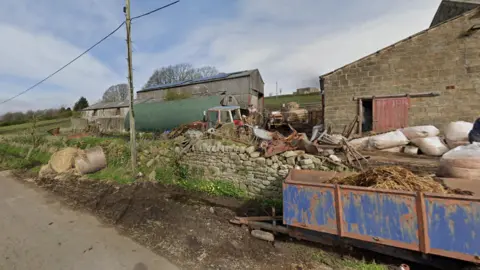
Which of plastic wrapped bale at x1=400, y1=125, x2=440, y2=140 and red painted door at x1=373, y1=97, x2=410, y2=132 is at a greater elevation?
red painted door at x1=373, y1=97, x2=410, y2=132

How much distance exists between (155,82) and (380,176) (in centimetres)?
5332

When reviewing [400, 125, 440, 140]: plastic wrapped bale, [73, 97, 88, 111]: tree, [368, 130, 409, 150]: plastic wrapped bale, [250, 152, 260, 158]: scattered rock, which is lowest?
[250, 152, 260, 158]: scattered rock

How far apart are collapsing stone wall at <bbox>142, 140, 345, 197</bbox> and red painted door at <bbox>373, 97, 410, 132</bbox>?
4711 mm

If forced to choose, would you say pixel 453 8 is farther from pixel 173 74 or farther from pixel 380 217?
pixel 173 74

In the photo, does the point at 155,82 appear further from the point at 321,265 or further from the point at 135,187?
the point at 321,265

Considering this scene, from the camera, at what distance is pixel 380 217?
3.34m

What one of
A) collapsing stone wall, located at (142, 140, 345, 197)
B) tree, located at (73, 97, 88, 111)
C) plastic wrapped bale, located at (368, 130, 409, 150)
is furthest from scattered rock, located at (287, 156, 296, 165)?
tree, located at (73, 97, 88, 111)

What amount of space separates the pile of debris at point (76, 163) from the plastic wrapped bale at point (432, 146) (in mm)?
12630

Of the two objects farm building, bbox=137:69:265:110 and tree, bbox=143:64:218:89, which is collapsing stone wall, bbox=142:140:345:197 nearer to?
farm building, bbox=137:69:265:110

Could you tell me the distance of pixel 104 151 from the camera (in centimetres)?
1079

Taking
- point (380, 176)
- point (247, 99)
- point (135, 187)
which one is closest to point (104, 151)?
point (135, 187)

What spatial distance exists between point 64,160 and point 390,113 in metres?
14.6

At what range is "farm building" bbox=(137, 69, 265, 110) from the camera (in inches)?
891

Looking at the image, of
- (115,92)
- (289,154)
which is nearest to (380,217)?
(289,154)
